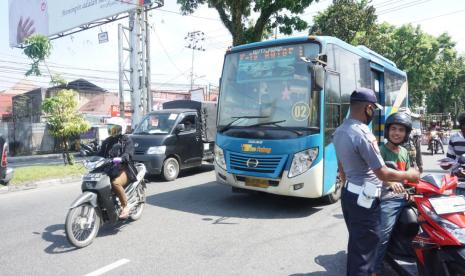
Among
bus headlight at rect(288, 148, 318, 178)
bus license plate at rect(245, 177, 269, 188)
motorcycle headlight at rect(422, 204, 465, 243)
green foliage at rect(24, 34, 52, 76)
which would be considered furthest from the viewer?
green foliage at rect(24, 34, 52, 76)

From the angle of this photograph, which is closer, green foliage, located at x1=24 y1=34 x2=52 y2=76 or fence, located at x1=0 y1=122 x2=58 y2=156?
green foliage, located at x1=24 y1=34 x2=52 y2=76

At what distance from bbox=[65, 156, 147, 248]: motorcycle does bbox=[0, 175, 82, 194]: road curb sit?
5.50 metres

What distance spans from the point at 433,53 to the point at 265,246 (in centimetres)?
3525

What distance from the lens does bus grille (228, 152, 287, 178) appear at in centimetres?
617

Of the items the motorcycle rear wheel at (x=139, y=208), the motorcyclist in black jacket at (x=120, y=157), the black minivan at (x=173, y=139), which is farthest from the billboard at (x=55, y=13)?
the motorcycle rear wheel at (x=139, y=208)

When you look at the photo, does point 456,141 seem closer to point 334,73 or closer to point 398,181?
point 398,181

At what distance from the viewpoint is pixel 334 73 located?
6656 mm

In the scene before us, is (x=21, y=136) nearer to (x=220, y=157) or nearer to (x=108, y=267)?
(x=220, y=157)

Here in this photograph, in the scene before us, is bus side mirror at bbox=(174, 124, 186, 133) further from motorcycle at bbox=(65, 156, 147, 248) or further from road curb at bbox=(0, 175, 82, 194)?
motorcycle at bbox=(65, 156, 147, 248)

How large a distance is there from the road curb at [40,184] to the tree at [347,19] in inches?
651

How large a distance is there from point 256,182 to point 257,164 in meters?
0.31

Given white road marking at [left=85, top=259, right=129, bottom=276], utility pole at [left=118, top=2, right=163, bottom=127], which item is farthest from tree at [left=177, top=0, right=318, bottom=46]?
white road marking at [left=85, top=259, right=129, bottom=276]

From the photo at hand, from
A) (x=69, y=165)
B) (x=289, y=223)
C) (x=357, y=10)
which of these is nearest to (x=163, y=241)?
(x=289, y=223)

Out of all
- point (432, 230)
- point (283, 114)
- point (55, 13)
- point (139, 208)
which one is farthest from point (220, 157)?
point (55, 13)
